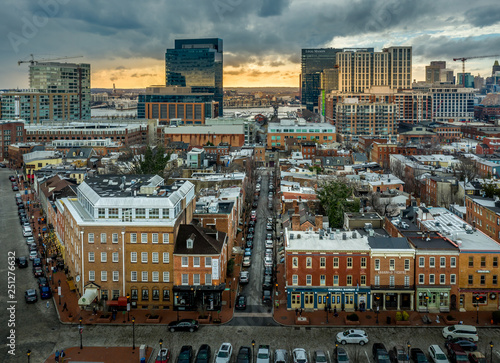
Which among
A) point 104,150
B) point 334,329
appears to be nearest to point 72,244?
point 334,329

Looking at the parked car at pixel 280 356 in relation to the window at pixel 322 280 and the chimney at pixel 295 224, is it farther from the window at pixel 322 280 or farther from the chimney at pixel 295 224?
the chimney at pixel 295 224

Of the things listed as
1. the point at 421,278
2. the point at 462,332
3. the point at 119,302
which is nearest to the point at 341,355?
the point at 462,332

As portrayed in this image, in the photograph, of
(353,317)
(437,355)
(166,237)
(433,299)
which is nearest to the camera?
(437,355)

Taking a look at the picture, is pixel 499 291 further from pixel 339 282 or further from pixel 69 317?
→ pixel 69 317

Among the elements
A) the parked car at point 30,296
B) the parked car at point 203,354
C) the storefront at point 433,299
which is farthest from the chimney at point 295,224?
the parked car at point 30,296

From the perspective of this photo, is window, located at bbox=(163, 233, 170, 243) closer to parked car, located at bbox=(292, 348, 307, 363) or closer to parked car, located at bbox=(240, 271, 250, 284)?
parked car, located at bbox=(240, 271, 250, 284)

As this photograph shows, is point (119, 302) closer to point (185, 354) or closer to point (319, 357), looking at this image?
point (185, 354)

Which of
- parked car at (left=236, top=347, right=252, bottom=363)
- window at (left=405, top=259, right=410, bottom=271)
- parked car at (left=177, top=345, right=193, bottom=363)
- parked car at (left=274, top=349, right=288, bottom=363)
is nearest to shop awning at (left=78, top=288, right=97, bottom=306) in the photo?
parked car at (left=177, top=345, right=193, bottom=363)
